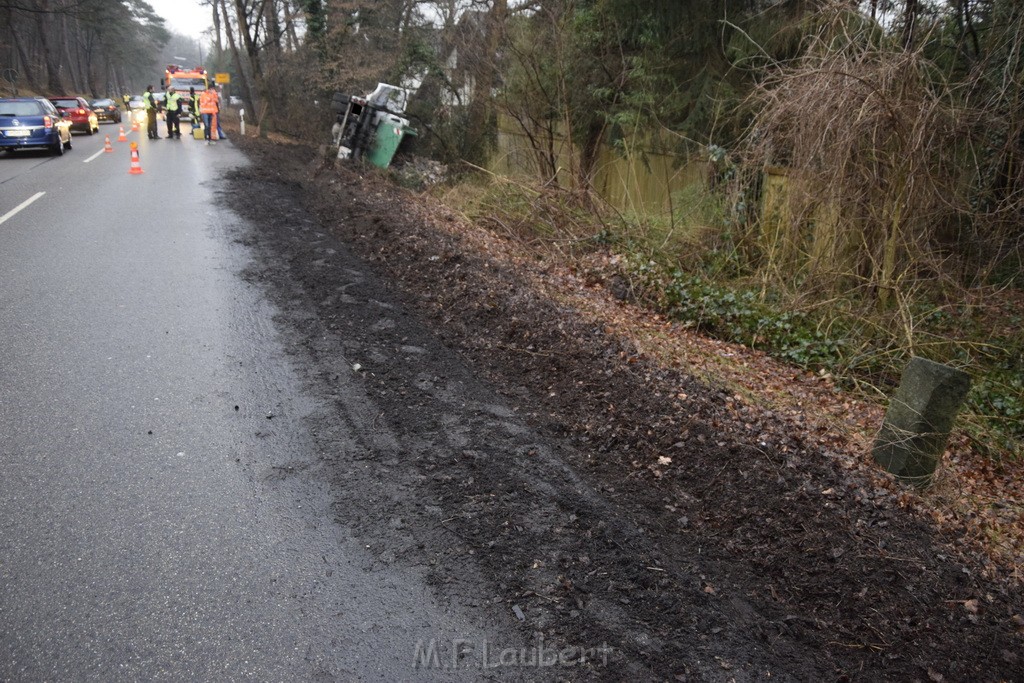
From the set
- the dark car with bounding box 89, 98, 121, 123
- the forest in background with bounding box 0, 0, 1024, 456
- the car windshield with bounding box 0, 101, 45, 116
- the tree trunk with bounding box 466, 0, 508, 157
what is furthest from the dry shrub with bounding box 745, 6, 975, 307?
the dark car with bounding box 89, 98, 121, 123

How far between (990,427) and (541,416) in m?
3.83

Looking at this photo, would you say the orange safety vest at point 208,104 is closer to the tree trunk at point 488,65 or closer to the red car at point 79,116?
the red car at point 79,116

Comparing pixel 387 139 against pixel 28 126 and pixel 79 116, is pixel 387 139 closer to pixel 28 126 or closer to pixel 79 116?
pixel 28 126

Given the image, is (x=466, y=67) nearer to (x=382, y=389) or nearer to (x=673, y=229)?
(x=673, y=229)

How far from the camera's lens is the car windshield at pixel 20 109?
20070mm

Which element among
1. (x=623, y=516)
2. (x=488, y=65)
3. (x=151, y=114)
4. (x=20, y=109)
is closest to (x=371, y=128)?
(x=488, y=65)

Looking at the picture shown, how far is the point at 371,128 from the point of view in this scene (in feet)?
57.3

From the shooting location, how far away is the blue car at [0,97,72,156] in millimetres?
19469

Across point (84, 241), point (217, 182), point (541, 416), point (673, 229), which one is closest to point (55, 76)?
point (217, 182)

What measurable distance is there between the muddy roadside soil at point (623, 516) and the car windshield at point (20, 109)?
60.9 feet

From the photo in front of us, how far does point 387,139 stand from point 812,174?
466 inches

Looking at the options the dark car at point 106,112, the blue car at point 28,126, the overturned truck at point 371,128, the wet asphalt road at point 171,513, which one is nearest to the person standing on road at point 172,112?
the blue car at point 28,126

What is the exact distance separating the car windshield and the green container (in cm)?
1053

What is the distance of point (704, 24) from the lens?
1162cm
